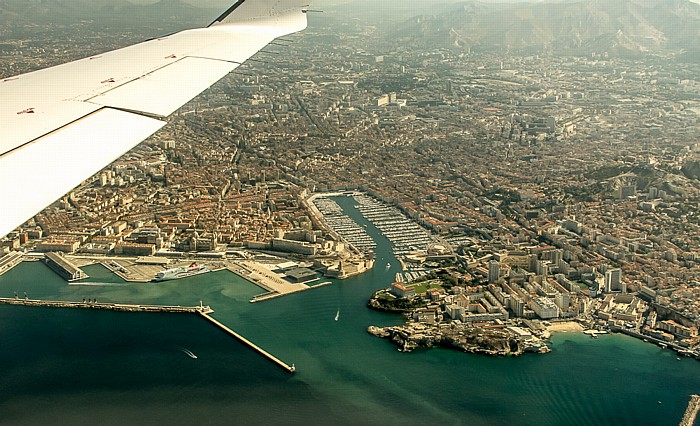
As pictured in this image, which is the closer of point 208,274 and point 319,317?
point 319,317

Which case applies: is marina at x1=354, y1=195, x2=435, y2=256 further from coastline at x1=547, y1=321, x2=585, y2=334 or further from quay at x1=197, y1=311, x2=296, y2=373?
quay at x1=197, y1=311, x2=296, y2=373

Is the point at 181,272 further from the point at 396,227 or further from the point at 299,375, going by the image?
the point at 396,227

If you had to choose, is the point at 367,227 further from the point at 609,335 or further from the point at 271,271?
the point at 609,335

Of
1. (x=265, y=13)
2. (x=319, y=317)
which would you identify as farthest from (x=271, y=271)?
(x=265, y=13)

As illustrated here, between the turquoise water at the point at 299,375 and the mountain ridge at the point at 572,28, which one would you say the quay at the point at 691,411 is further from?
the mountain ridge at the point at 572,28

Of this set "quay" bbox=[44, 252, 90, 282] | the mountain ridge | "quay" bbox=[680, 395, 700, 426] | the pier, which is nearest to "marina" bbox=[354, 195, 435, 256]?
the pier
